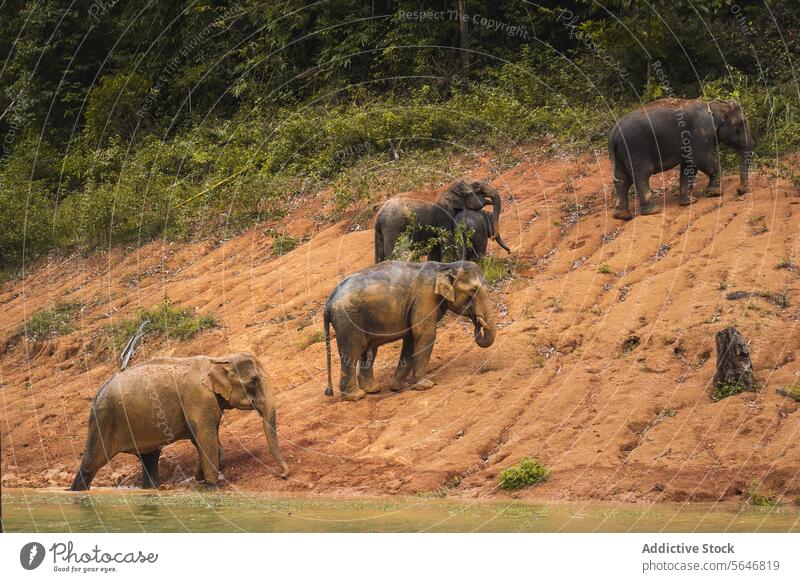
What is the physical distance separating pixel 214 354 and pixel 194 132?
17.8 metres

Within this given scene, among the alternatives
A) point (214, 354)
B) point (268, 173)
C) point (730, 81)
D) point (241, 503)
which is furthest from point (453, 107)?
point (241, 503)

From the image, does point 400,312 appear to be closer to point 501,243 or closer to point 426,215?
point 426,215

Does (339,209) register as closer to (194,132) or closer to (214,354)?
(214,354)

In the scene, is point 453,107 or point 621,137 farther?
point 453,107

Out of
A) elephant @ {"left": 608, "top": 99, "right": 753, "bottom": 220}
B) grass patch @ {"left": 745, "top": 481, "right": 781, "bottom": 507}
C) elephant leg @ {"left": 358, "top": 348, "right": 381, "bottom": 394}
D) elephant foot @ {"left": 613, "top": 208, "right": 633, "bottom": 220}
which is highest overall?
elephant @ {"left": 608, "top": 99, "right": 753, "bottom": 220}

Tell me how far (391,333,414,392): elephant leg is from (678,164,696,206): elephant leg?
7109 millimetres

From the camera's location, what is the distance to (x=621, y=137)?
2423 cm

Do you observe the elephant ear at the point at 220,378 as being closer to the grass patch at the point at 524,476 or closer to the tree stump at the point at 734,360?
the grass patch at the point at 524,476

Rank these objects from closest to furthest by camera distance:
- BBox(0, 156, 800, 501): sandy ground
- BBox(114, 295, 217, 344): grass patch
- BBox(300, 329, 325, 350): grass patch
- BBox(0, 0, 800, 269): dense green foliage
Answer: BBox(0, 156, 800, 501): sandy ground, BBox(300, 329, 325, 350): grass patch, BBox(114, 295, 217, 344): grass patch, BBox(0, 0, 800, 269): dense green foliage

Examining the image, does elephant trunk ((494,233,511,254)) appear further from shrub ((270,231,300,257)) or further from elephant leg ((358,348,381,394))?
shrub ((270,231,300,257))

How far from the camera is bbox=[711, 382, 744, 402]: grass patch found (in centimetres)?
1684

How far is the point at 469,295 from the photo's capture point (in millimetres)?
19438

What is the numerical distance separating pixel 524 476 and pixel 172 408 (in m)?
4.77

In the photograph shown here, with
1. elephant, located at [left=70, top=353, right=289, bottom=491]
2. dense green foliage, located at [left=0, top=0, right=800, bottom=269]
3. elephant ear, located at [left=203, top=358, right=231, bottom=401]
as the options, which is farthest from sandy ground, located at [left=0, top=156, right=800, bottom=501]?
dense green foliage, located at [left=0, top=0, right=800, bottom=269]
